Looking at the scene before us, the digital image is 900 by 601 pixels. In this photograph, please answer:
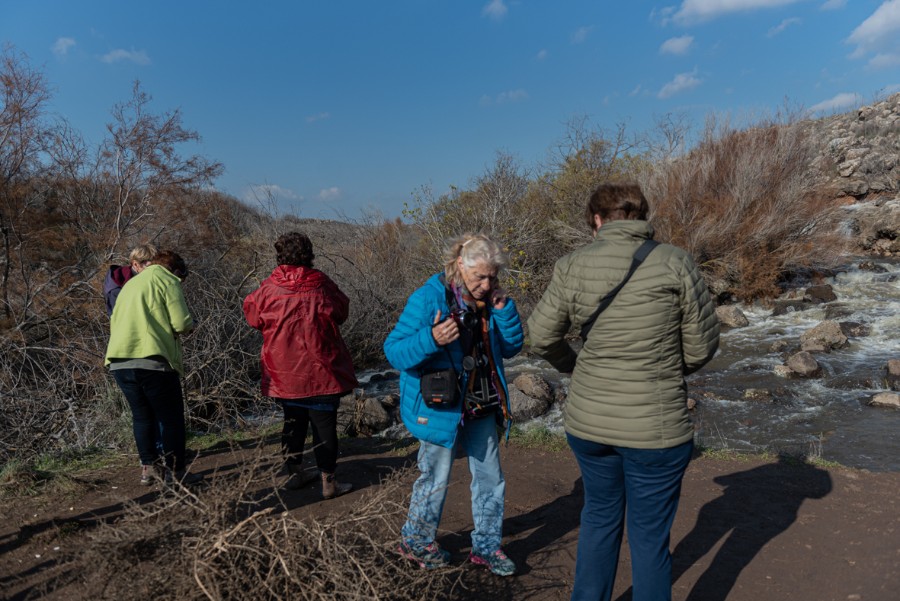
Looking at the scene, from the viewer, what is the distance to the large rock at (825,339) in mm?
11984

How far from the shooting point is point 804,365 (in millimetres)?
10805

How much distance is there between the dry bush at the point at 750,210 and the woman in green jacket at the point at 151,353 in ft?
45.5

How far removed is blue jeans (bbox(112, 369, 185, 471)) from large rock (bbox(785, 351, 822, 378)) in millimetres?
9922

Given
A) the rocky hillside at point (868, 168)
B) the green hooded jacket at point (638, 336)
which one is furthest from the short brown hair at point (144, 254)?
the rocky hillside at point (868, 168)

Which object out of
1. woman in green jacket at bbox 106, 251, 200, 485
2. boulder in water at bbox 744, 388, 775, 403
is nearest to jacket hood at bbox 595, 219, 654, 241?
woman in green jacket at bbox 106, 251, 200, 485

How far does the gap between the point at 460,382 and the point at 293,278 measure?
1591mm

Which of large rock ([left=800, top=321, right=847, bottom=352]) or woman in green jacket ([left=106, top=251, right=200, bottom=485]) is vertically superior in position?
woman in green jacket ([left=106, top=251, right=200, bottom=485])

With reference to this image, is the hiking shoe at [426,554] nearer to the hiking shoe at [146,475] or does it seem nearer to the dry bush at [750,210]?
the hiking shoe at [146,475]

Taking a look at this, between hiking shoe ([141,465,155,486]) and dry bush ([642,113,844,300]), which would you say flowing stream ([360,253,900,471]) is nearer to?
dry bush ([642,113,844,300])

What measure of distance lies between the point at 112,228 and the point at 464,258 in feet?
36.8

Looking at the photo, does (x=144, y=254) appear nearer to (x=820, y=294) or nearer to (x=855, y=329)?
(x=855, y=329)

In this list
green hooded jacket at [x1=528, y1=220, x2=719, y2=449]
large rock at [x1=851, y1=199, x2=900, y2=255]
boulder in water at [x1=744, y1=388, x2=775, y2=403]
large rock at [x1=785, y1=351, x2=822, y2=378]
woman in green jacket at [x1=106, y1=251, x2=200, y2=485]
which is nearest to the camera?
green hooded jacket at [x1=528, y1=220, x2=719, y2=449]

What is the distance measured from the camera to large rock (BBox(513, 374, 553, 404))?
10125mm

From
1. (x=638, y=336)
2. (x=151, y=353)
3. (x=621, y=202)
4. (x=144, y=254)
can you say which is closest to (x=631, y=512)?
(x=638, y=336)
